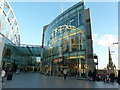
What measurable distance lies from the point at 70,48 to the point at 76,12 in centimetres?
777

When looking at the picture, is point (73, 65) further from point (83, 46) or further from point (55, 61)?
point (55, 61)

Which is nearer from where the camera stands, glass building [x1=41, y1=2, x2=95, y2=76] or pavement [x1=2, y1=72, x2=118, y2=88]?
pavement [x1=2, y1=72, x2=118, y2=88]

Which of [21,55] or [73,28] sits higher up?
[73,28]

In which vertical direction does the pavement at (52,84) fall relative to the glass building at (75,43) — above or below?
below

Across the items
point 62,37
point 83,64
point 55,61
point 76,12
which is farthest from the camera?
point 55,61

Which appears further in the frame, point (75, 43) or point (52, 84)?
point (75, 43)

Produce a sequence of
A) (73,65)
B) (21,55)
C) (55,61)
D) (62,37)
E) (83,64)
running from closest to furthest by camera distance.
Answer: (83,64) < (73,65) < (62,37) < (55,61) < (21,55)

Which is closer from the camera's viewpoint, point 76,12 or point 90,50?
point 90,50

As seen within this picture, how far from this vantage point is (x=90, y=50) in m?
26.2

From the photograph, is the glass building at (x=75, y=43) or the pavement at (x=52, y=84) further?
the glass building at (x=75, y=43)

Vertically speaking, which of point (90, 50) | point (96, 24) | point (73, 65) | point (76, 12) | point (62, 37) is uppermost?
point (76, 12)

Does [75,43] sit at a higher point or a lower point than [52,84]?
higher

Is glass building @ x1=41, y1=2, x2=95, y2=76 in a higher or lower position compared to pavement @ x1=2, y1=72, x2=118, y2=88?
higher

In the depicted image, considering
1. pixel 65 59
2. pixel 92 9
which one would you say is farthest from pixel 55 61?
pixel 92 9
